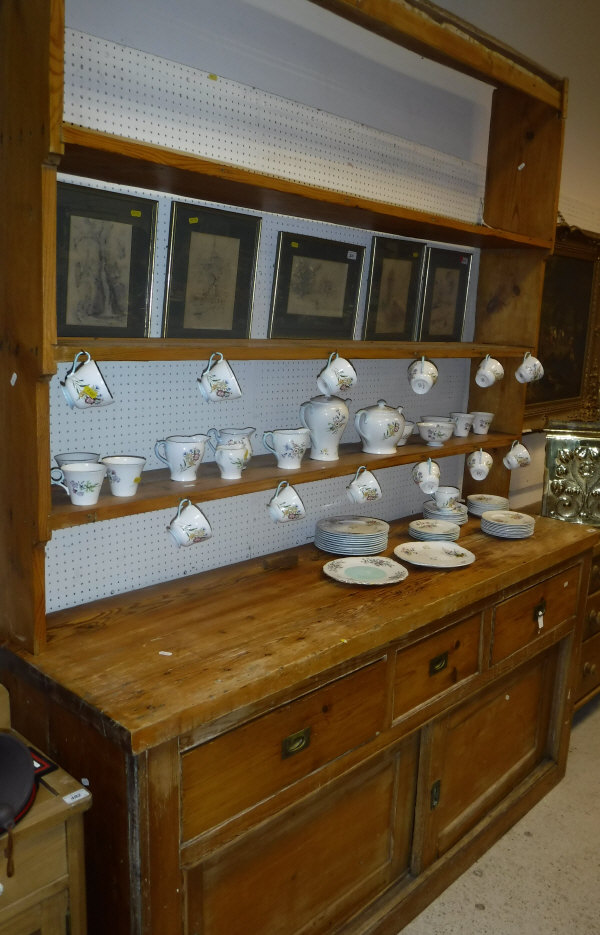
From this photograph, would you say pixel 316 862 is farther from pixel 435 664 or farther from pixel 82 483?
pixel 82 483

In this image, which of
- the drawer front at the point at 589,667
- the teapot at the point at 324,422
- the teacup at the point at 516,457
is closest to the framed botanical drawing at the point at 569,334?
the teacup at the point at 516,457

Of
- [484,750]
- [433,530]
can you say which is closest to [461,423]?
[433,530]

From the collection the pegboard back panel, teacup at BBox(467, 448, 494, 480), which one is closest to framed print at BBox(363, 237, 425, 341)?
the pegboard back panel

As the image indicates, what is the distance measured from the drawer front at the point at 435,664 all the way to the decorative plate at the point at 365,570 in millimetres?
202

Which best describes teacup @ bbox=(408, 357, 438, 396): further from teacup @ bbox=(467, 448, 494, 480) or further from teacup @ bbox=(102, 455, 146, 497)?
teacup @ bbox=(102, 455, 146, 497)

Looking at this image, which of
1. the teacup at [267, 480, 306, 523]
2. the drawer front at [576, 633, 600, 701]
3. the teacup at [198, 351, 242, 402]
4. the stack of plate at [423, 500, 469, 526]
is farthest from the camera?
the drawer front at [576, 633, 600, 701]

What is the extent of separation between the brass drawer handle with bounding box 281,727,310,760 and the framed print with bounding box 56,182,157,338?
100 centimetres

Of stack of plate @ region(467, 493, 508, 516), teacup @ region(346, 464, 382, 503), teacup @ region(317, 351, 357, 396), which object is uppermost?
teacup @ region(317, 351, 357, 396)

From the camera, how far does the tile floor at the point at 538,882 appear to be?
2.09 metres

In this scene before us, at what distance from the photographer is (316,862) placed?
5.89 feet

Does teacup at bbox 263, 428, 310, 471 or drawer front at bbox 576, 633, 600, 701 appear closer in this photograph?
teacup at bbox 263, 428, 310, 471

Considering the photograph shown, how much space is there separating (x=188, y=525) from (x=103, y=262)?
0.64m

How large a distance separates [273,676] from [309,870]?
59 cm

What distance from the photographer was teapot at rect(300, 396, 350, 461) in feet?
6.97
